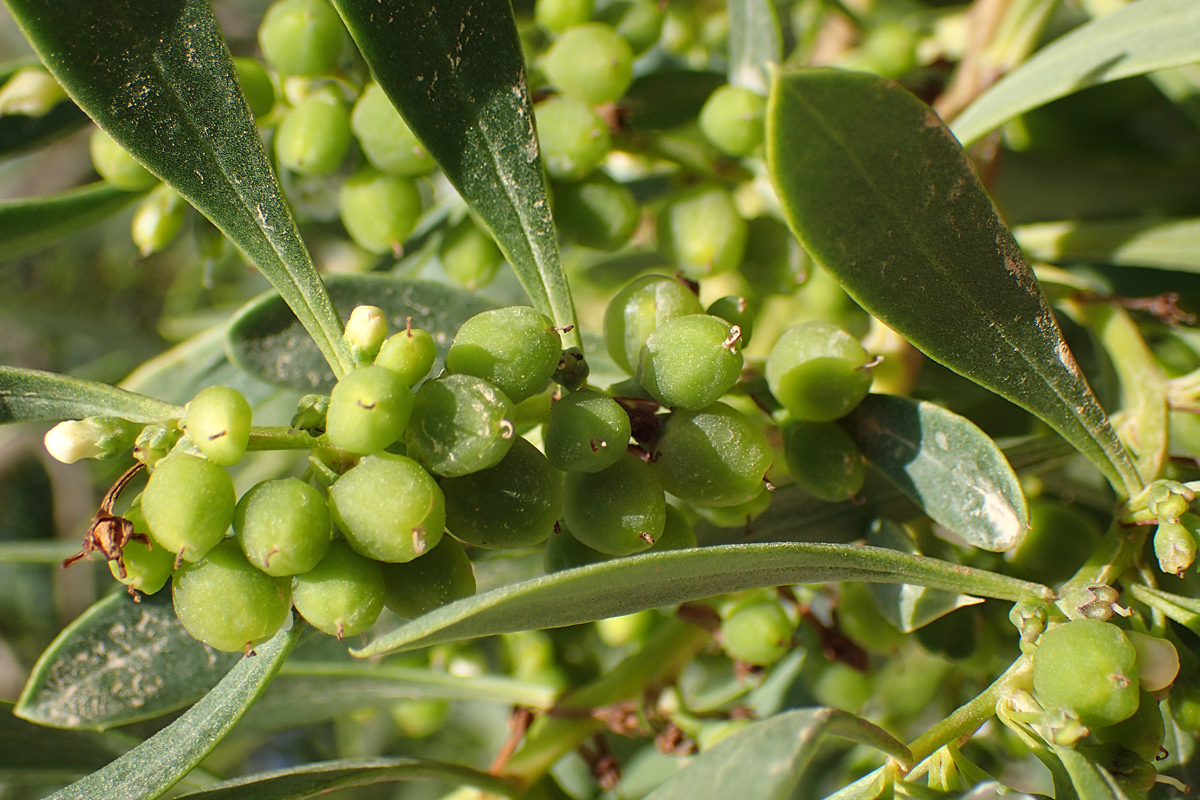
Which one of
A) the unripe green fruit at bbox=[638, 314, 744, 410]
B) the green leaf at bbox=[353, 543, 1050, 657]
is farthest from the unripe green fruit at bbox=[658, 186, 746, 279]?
the green leaf at bbox=[353, 543, 1050, 657]

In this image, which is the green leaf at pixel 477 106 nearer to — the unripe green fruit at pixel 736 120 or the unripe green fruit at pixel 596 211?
the unripe green fruit at pixel 596 211

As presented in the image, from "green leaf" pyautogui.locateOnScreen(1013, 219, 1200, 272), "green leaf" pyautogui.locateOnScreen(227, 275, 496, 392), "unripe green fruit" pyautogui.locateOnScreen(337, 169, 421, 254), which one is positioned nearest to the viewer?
"green leaf" pyautogui.locateOnScreen(227, 275, 496, 392)

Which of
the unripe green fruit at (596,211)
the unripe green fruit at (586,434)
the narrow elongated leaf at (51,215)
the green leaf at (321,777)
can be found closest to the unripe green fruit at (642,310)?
the unripe green fruit at (586,434)

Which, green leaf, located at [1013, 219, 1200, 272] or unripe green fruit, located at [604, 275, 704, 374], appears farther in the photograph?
green leaf, located at [1013, 219, 1200, 272]

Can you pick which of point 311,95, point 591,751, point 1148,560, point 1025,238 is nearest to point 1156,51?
point 1025,238

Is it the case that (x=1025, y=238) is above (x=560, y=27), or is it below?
below

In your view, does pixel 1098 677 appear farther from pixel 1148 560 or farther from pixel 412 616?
pixel 412 616

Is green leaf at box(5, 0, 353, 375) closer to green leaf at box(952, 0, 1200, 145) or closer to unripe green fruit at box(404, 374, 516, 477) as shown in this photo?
unripe green fruit at box(404, 374, 516, 477)
